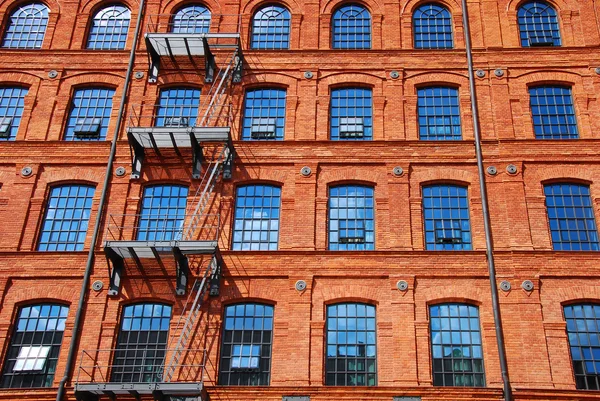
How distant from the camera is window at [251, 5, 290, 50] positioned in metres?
24.8

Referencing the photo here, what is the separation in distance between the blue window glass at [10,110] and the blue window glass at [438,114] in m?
12.5

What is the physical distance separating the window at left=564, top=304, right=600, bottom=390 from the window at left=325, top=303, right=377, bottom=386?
499 centimetres

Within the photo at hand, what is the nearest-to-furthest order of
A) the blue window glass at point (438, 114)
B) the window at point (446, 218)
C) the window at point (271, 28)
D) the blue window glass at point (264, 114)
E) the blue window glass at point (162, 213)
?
the window at point (446, 218) < the blue window glass at point (162, 213) < the blue window glass at point (438, 114) < the blue window glass at point (264, 114) < the window at point (271, 28)

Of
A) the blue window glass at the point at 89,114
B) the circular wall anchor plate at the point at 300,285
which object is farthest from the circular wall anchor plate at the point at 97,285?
the circular wall anchor plate at the point at 300,285

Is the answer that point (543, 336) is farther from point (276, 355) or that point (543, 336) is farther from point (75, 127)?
point (75, 127)

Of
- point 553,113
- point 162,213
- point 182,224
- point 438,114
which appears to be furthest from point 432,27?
point 162,213

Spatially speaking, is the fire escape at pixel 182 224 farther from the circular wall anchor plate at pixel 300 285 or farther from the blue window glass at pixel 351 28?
the blue window glass at pixel 351 28

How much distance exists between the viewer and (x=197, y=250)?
19.5 m

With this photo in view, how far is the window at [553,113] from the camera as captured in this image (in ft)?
73.9

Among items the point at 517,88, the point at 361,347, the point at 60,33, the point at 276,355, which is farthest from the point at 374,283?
the point at 60,33

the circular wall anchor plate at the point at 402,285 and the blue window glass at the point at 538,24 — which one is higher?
the blue window glass at the point at 538,24

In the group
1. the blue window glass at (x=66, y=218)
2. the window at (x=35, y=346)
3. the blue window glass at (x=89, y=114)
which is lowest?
the window at (x=35, y=346)

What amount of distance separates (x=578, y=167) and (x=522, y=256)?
353cm

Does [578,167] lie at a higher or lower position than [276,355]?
higher
